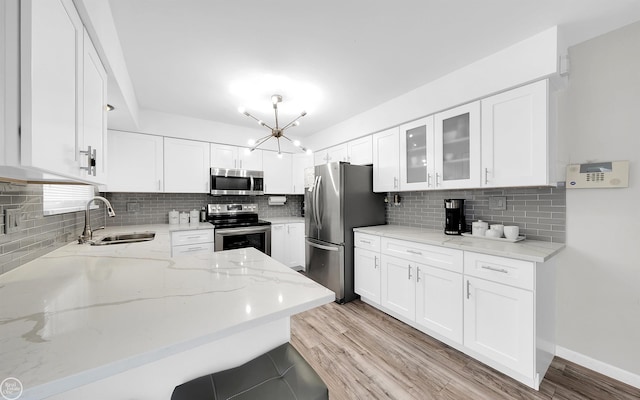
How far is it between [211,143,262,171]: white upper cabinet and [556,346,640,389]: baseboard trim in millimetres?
4069

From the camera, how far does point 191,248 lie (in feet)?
9.79

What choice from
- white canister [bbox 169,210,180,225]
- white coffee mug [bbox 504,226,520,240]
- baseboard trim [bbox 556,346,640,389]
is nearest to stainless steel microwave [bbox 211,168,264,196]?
white canister [bbox 169,210,180,225]

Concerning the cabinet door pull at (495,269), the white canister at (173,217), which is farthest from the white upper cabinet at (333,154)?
the white canister at (173,217)

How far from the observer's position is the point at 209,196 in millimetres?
3803

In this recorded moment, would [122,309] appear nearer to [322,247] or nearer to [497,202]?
[322,247]

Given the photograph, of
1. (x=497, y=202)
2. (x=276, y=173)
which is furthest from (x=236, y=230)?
(x=497, y=202)

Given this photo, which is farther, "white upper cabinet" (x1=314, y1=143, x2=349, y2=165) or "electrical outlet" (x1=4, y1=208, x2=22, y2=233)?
"white upper cabinet" (x1=314, y1=143, x2=349, y2=165)

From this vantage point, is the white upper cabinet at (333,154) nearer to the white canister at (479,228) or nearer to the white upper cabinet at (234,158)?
the white upper cabinet at (234,158)

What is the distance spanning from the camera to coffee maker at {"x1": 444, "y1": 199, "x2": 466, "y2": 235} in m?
2.37

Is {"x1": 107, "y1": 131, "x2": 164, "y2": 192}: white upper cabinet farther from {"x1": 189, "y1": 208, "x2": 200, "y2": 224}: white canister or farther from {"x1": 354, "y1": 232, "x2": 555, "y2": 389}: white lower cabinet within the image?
{"x1": 354, "y1": 232, "x2": 555, "y2": 389}: white lower cabinet

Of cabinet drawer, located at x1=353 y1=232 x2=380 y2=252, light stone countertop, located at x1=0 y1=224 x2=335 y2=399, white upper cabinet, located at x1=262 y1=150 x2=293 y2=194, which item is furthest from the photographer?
white upper cabinet, located at x1=262 y1=150 x2=293 y2=194

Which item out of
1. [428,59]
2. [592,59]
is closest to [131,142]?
[428,59]

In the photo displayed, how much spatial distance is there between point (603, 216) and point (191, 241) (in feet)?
13.1

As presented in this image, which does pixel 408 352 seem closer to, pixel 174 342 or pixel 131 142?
pixel 174 342
